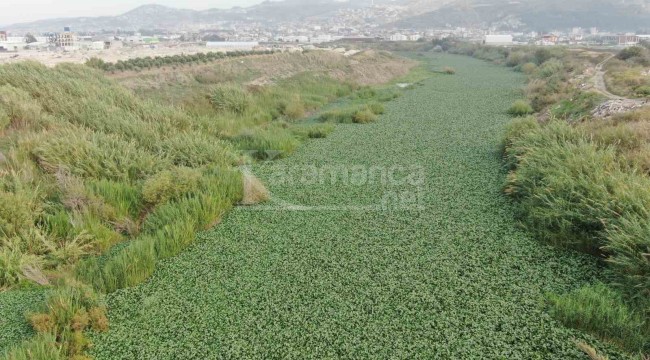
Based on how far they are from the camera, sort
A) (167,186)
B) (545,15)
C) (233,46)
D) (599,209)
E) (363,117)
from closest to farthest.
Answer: (599,209)
(167,186)
(363,117)
(233,46)
(545,15)

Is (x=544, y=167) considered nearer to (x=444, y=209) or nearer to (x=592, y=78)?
(x=444, y=209)

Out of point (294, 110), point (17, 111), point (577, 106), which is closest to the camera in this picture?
point (17, 111)

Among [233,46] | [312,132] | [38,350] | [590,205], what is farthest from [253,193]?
[233,46]

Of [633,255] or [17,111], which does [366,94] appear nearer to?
[17,111]

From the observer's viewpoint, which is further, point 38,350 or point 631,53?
point 631,53

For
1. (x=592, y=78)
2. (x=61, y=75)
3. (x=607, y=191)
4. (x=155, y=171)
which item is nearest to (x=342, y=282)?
(x=607, y=191)

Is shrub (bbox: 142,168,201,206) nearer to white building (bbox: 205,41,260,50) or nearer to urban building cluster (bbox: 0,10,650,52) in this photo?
white building (bbox: 205,41,260,50)
